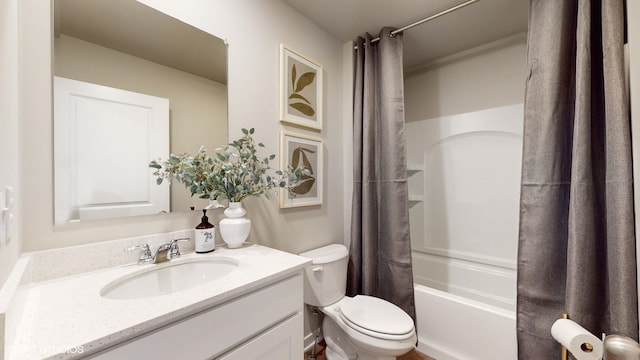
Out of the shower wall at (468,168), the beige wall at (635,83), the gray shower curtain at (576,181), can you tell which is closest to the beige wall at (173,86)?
the gray shower curtain at (576,181)

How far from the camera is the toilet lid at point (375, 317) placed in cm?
128

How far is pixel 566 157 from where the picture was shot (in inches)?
49.5

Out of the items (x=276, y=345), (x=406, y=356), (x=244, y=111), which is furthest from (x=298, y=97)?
(x=406, y=356)

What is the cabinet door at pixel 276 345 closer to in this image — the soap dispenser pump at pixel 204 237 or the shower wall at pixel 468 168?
the soap dispenser pump at pixel 204 237

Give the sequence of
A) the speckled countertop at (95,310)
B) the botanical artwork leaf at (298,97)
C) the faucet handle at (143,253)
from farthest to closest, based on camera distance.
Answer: the botanical artwork leaf at (298,97) < the faucet handle at (143,253) < the speckled countertop at (95,310)

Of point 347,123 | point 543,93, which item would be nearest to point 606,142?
point 543,93

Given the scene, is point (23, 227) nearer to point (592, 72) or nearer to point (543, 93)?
point (543, 93)

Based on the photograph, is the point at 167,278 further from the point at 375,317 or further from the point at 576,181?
the point at 576,181

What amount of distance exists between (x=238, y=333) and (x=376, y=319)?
2.78 ft

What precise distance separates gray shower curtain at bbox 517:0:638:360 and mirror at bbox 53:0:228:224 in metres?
1.62

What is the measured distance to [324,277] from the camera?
5.11ft

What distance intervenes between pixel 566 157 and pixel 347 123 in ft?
4.32

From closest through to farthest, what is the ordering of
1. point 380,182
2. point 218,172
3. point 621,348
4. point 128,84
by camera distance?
point 621,348 → point 128,84 → point 218,172 → point 380,182

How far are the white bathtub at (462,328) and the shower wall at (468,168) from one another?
0.69 m
